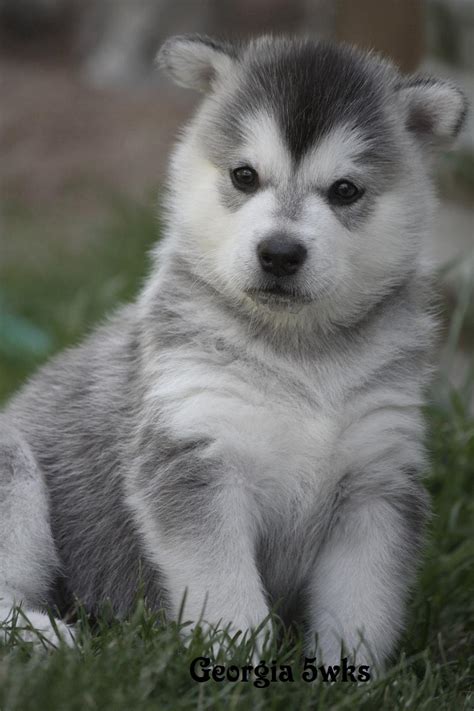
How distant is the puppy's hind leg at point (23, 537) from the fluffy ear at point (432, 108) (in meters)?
2.26

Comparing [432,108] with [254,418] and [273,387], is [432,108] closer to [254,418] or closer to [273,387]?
[273,387]

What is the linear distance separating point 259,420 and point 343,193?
993 millimetres

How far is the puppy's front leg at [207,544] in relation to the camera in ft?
13.4

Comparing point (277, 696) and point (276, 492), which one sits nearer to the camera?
point (277, 696)

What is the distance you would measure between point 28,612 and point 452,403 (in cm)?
312

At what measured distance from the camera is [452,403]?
651 centimetres

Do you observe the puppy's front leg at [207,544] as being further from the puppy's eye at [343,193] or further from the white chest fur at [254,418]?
the puppy's eye at [343,193]

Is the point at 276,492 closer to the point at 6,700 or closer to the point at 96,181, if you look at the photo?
the point at 6,700

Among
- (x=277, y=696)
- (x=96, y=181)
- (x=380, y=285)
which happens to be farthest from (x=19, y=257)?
(x=277, y=696)

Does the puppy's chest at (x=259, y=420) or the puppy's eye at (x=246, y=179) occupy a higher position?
the puppy's eye at (x=246, y=179)

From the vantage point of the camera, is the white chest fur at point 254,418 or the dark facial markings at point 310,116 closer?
the white chest fur at point 254,418

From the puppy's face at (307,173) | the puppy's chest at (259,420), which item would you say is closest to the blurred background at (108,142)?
the puppy's face at (307,173)

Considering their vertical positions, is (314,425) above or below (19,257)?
above

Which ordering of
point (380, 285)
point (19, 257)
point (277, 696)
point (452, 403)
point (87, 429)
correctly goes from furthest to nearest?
point (19, 257)
point (452, 403)
point (87, 429)
point (380, 285)
point (277, 696)
